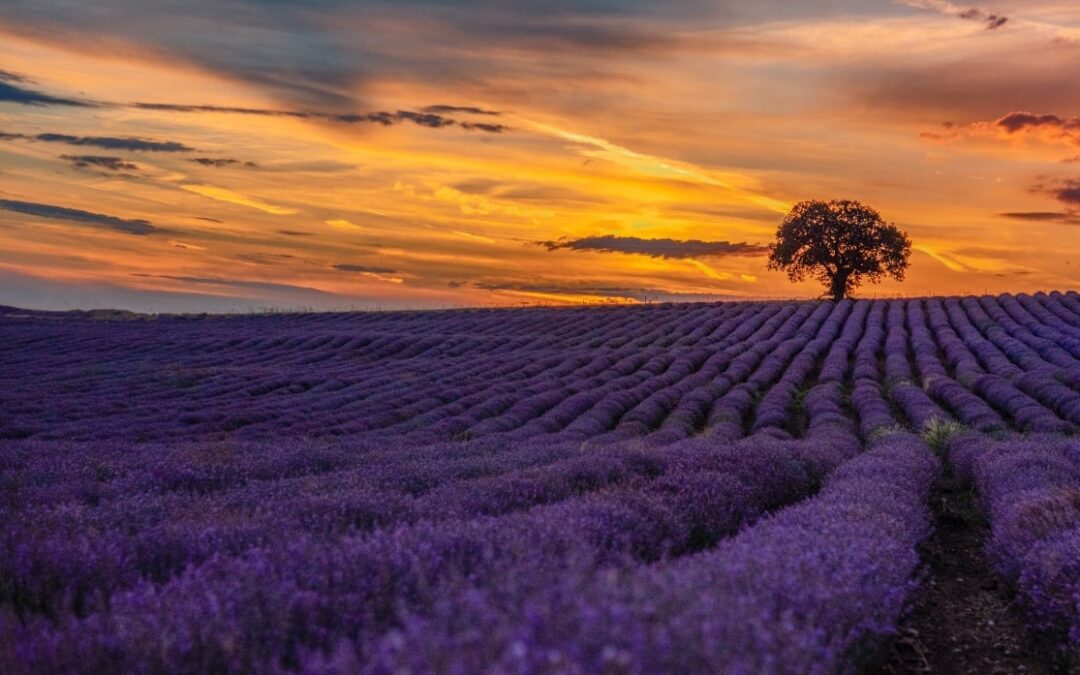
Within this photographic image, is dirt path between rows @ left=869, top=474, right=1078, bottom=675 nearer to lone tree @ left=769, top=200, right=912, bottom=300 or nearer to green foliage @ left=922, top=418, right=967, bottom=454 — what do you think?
green foliage @ left=922, top=418, right=967, bottom=454

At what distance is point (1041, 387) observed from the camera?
21891 mm

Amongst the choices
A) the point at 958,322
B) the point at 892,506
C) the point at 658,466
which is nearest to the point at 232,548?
the point at 658,466

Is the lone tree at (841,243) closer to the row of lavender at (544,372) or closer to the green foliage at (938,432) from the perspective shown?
the row of lavender at (544,372)

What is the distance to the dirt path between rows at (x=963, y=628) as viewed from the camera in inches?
234

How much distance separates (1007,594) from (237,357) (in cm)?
3341

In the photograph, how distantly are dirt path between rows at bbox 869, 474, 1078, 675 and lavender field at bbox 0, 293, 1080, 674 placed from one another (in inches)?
6.3

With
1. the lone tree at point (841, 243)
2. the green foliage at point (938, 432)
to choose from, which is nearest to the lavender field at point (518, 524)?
the green foliage at point (938, 432)

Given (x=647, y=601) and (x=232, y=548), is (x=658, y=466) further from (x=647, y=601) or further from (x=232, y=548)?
(x=647, y=601)

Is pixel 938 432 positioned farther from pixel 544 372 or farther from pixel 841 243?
pixel 841 243

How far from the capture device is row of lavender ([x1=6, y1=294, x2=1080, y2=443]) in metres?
20.0

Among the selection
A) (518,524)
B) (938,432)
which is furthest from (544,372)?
(518,524)

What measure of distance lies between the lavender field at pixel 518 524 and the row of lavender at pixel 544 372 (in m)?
0.19

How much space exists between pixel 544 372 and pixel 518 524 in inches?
924

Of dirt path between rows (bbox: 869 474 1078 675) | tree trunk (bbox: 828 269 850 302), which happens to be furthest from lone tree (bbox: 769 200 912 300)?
dirt path between rows (bbox: 869 474 1078 675)
